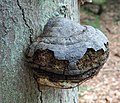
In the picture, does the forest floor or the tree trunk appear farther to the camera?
the forest floor

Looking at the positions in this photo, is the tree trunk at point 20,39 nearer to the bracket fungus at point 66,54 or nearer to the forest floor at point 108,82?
the bracket fungus at point 66,54

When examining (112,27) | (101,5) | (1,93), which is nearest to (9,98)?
(1,93)

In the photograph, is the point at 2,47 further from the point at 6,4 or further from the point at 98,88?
the point at 98,88

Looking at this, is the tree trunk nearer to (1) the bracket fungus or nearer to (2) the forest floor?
(1) the bracket fungus

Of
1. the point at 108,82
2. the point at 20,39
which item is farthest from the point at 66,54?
the point at 108,82

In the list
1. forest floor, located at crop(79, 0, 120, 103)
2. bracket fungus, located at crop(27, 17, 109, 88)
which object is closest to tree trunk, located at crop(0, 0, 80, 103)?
bracket fungus, located at crop(27, 17, 109, 88)

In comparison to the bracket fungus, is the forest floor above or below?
below

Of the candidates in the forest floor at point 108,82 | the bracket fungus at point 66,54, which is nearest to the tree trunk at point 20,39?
the bracket fungus at point 66,54
